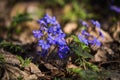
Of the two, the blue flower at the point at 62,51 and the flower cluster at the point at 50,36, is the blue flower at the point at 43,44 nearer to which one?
the flower cluster at the point at 50,36

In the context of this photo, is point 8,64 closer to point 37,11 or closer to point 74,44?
point 74,44

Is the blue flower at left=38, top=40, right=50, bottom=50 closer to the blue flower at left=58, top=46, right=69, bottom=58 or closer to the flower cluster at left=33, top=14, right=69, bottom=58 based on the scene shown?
the flower cluster at left=33, top=14, right=69, bottom=58

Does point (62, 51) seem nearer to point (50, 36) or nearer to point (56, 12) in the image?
point (50, 36)

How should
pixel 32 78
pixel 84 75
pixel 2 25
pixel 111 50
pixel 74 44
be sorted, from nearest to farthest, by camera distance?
pixel 84 75 < pixel 32 78 < pixel 74 44 < pixel 111 50 < pixel 2 25

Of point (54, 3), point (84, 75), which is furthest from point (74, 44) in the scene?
point (54, 3)

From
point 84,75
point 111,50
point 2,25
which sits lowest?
point 84,75

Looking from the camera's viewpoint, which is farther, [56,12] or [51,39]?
[56,12]

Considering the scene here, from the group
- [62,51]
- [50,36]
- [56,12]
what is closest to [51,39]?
[50,36]

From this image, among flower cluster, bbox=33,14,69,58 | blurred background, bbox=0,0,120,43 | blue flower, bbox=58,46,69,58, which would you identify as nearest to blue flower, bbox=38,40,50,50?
flower cluster, bbox=33,14,69,58
